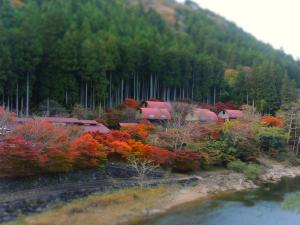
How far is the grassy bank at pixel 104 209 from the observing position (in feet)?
77.4

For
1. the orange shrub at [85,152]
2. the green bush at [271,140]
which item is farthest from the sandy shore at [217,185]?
the orange shrub at [85,152]

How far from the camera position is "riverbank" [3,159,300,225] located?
24.0 m

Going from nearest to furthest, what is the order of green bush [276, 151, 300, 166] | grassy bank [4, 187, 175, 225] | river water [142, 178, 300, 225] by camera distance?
1. grassy bank [4, 187, 175, 225]
2. river water [142, 178, 300, 225]
3. green bush [276, 151, 300, 166]

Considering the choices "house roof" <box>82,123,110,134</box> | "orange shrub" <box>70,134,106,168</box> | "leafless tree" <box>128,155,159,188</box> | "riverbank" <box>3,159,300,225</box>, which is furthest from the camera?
"house roof" <box>82,123,110,134</box>

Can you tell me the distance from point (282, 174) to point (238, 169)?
5.70 meters

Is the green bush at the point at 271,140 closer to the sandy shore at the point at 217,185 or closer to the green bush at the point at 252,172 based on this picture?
the sandy shore at the point at 217,185

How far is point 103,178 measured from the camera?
101 ft

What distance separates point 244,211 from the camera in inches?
1104

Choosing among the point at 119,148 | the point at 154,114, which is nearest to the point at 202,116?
the point at 154,114

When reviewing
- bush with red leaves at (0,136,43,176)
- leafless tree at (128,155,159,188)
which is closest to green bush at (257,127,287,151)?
leafless tree at (128,155,159,188)

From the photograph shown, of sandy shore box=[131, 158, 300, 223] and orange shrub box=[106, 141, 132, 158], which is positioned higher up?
orange shrub box=[106, 141, 132, 158]

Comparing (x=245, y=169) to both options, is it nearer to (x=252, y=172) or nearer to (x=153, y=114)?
(x=252, y=172)

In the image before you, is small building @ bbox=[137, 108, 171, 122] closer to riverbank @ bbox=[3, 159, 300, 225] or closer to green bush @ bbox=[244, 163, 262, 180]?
green bush @ bbox=[244, 163, 262, 180]

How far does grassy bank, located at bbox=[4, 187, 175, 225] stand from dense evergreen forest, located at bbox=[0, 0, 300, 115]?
19.6m
